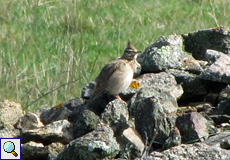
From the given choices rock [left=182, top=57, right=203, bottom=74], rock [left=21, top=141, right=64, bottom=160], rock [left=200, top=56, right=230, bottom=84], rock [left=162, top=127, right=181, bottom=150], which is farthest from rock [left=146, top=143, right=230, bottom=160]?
rock [left=182, top=57, right=203, bottom=74]

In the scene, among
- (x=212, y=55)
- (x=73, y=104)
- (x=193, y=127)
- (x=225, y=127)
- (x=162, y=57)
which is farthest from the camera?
(x=212, y=55)

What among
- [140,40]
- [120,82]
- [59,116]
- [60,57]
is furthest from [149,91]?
[140,40]

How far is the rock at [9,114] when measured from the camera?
6.86 metres

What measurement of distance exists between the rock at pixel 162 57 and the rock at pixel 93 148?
201 cm

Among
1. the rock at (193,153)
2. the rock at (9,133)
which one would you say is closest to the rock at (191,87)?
the rock at (193,153)

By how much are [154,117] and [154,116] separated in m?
0.01

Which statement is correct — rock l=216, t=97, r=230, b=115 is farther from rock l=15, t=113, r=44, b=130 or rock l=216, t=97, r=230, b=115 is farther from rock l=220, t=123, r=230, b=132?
rock l=15, t=113, r=44, b=130

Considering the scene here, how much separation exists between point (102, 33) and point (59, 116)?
275 inches

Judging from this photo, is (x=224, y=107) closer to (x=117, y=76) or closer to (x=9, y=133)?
(x=117, y=76)

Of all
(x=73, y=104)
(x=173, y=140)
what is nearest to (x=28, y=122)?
(x=73, y=104)

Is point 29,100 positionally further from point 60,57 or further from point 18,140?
point 18,140

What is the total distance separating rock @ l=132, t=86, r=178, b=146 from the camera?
593cm

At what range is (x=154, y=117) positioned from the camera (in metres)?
5.99

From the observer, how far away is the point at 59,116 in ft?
22.9
